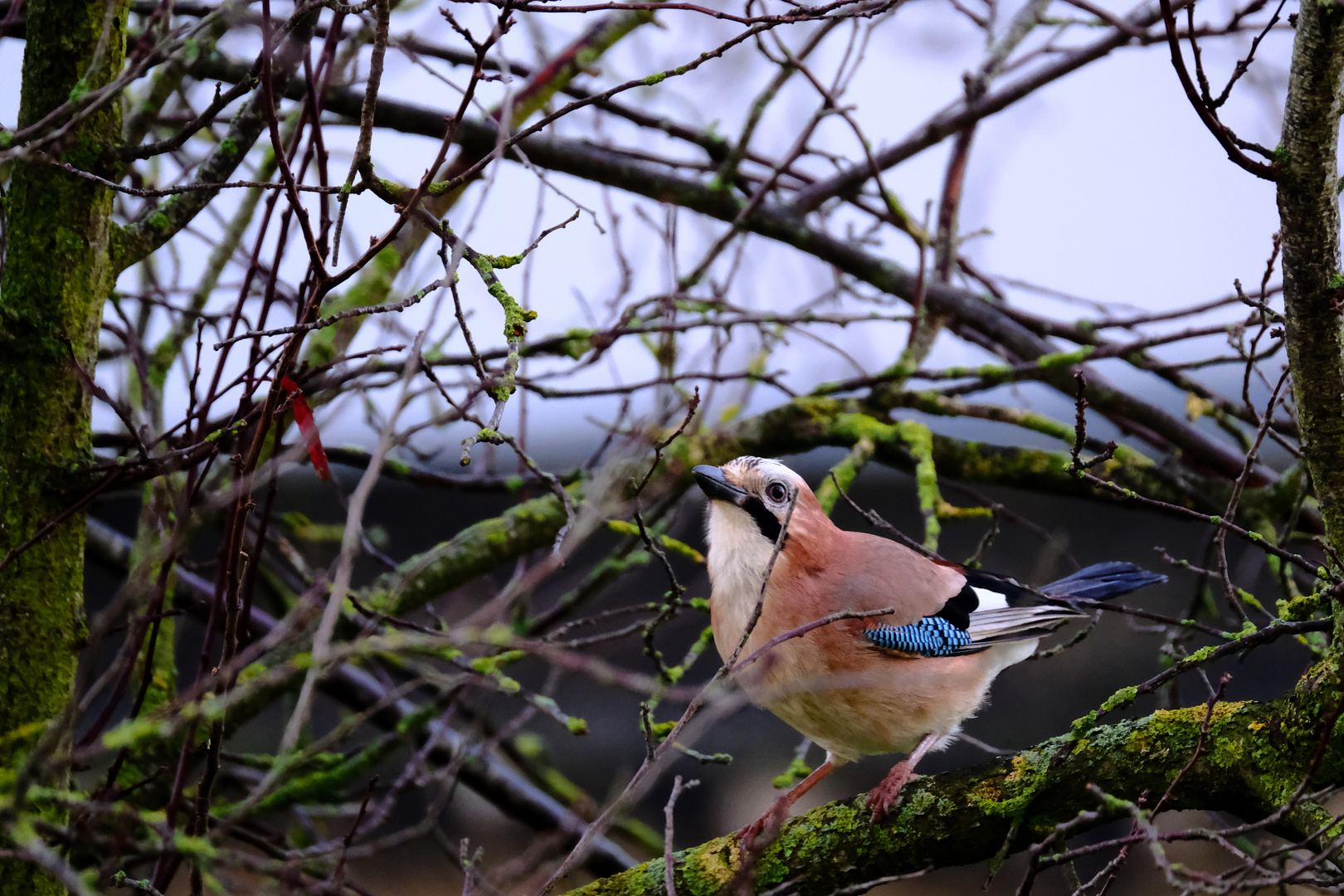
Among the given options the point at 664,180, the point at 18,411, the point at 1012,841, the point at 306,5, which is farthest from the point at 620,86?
the point at 664,180

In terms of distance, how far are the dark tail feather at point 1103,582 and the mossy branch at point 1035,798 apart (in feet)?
2.39

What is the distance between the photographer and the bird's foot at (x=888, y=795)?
1.94m

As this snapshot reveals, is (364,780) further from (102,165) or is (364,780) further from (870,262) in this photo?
(102,165)

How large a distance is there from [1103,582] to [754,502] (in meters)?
0.94

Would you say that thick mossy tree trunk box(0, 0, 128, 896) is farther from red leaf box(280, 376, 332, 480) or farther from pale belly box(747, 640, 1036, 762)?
pale belly box(747, 640, 1036, 762)

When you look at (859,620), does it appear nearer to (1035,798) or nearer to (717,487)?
(717,487)

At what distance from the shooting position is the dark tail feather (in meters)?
2.57

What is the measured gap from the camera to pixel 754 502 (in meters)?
2.48

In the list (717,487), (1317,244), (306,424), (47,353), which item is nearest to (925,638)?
(717,487)

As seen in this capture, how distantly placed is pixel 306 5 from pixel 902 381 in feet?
7.03

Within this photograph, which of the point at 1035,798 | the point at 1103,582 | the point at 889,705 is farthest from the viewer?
the point at 1103,582

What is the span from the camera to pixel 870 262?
3357 millimetres

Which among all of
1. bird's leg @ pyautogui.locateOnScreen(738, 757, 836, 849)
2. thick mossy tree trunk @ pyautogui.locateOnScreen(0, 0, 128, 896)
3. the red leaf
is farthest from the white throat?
thick mossy tree trunk @ pyautogui.locateOnScreen(0, 0, 128, 896)

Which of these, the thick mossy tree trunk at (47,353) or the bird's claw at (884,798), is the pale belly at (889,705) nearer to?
the bird's claw at (884,798)
